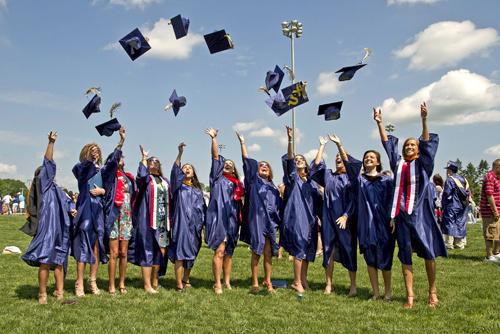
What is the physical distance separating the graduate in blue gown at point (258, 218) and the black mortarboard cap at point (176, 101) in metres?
1.84

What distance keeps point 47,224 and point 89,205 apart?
617 mm

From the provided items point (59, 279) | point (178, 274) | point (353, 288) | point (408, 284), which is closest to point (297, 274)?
point (353, 288)

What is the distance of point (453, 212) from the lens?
1199 centimetres

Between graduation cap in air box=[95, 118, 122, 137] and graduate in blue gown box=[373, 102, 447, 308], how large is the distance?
4295 millimetres

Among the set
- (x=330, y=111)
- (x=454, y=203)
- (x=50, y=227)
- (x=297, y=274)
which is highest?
(x=330, y=111)

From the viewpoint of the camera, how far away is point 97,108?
7809 millimetres

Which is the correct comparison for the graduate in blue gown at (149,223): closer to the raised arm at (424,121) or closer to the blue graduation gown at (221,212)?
the blue graduation gown at (221,212)

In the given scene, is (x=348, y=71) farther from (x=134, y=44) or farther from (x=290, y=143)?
(x=134, y=44)

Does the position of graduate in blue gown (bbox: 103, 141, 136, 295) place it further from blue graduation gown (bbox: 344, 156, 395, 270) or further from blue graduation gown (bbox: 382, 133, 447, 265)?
blue graduation gown (bbox: 382, 133, 447, 265)

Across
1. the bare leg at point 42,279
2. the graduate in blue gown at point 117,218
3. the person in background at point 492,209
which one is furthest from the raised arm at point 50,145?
the person in background at point 492,209

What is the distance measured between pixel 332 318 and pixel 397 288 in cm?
225

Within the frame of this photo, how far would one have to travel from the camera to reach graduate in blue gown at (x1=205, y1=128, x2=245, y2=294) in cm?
705

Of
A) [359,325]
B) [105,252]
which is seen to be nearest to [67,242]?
[105,252]

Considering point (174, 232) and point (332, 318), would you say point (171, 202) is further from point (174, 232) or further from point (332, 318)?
point (332, 318)
